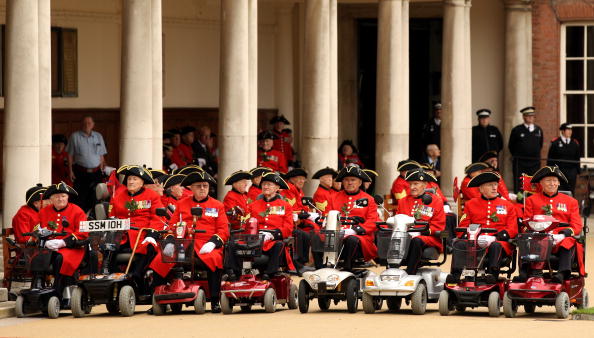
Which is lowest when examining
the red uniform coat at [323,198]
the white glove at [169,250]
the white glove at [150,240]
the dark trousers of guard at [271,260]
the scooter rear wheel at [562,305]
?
the scooter rear wheel at [562,305]

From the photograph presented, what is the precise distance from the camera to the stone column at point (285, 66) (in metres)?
34.2

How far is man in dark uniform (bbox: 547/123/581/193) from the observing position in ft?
103

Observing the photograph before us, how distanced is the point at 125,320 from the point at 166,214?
1868 mm

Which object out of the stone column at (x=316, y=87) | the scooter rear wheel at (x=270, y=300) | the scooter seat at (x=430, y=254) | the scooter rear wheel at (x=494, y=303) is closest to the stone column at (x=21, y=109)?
the scooter rear wheel at (x=270, y=300)

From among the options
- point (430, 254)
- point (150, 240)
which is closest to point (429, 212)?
point (430, 254)

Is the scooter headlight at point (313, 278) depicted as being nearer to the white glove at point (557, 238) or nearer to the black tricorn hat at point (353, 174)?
the black tricorn hat at point (353, 174)

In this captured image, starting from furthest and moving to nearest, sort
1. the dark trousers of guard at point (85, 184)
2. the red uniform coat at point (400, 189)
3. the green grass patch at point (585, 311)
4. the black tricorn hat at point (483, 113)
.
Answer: the black tricorn hat at point (483, 113)
the dark trousers of guard at point (85, 184)
the red uniform coat at point (400, 189)
the green grass patch at point (585, 311)

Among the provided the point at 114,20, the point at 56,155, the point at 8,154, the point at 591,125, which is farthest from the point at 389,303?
the point at 591,125

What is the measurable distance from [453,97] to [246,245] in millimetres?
13105

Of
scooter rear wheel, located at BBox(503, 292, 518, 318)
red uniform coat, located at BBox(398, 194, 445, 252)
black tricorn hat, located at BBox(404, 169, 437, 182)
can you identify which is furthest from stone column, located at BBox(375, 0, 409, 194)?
scooter rear wheel, located at BBox(503, 292, 518, 318)

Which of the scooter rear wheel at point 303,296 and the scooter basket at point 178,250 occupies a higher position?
the scooter basket at point 178,250

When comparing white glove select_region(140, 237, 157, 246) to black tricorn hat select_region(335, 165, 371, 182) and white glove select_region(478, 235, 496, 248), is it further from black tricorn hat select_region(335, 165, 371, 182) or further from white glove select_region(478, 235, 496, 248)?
white glove select_region(478, 235, 496, 248)

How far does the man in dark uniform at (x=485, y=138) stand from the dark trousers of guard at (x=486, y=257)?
1433 centimetres

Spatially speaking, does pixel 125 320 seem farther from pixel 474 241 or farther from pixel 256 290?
pixel 474 241
